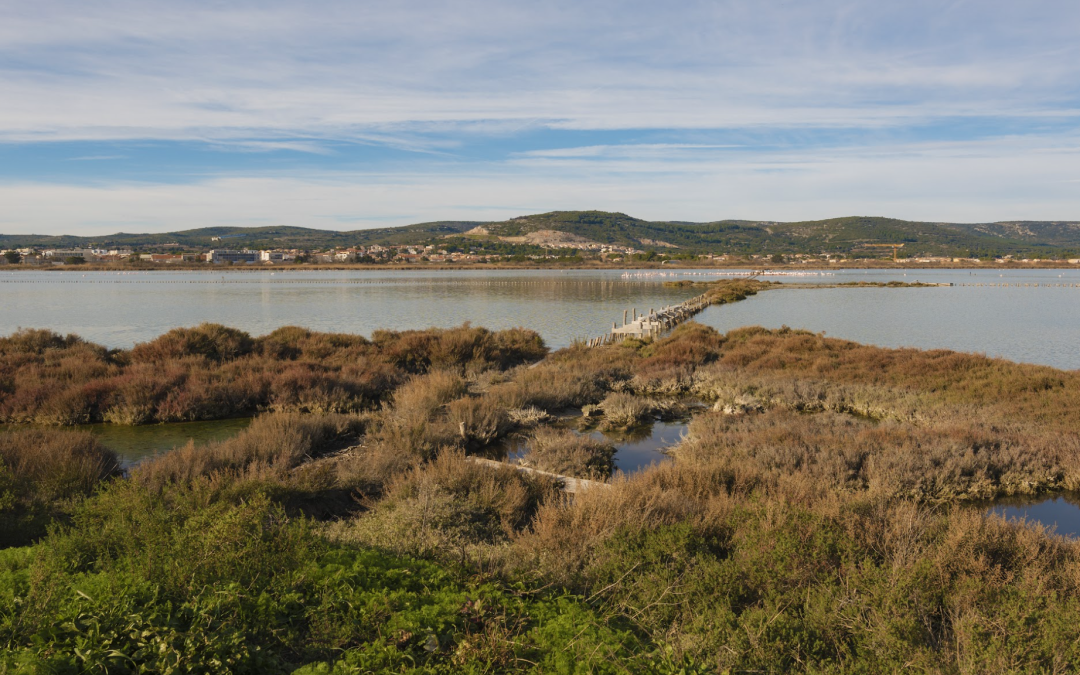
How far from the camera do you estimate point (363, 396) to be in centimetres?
1496

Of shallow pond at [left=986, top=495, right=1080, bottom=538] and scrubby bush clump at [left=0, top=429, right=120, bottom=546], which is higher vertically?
scrubby bush clump at [left=0, top=429, right=120, bottom=546]

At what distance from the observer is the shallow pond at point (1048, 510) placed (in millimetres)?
8367

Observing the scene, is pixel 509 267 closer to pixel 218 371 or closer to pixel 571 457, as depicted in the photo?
pixel 218 371

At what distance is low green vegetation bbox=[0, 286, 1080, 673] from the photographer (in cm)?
367

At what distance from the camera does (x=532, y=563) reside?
5.16 meters

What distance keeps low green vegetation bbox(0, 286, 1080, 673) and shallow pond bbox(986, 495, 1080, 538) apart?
0.78 ft

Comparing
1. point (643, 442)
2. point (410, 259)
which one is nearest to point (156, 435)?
point (643, 442)

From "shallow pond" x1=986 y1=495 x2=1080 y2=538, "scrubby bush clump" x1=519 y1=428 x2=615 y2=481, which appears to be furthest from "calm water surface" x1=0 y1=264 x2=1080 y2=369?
"shallow pond" x1=986 y1=495 x2=1080 y2=538

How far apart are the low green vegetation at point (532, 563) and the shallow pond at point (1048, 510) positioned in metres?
0.24

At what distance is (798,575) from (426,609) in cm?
270

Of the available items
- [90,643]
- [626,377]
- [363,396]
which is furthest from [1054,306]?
[90,643]

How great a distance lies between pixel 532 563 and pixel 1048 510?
26.3 ft

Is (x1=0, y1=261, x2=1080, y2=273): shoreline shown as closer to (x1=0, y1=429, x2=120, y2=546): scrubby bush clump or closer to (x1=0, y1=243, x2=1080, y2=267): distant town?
(x1=0, y1=243, x2=1080, y2=267): distant town

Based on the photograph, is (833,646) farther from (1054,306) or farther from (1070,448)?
(1054,306)
